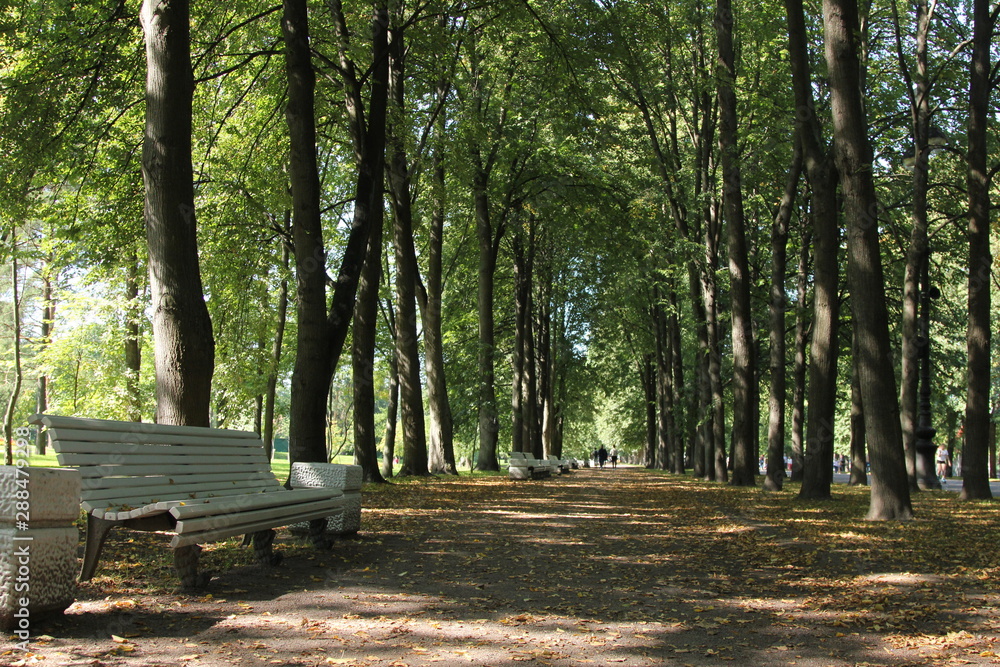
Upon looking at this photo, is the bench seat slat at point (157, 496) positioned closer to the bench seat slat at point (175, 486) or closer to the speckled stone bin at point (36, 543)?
the bench seat slat at point (175, 486)

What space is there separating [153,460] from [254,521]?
832 mm

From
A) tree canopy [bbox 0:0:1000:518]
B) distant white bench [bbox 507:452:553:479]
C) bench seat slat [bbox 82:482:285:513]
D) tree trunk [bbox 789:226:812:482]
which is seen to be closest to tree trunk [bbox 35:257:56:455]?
tree canopy [bbox 0:0:1000:518]

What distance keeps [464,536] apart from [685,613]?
4207 millimetres

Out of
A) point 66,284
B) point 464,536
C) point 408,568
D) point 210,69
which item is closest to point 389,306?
point 66,284

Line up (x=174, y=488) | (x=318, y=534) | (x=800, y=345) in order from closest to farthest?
(x=174, y=488)
(x=318, y=534)
(x=800, y=345)

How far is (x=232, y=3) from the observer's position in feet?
40.2

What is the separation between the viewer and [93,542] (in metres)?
5.34

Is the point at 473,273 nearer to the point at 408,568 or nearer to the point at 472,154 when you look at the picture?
the point at 472,154

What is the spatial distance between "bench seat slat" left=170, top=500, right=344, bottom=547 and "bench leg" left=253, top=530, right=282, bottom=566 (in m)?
0.24

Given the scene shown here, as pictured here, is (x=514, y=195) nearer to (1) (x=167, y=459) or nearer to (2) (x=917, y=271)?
(2) (x=917, y=271)

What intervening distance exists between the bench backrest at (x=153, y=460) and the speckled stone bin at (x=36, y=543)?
569 millimetres

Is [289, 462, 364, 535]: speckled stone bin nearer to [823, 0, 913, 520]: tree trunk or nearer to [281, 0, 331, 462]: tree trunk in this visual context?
[281, 0, 331, 462]: tree trunk

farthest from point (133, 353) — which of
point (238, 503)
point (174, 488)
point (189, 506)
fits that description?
point (189, 506)

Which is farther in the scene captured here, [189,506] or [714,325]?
[714,325]
